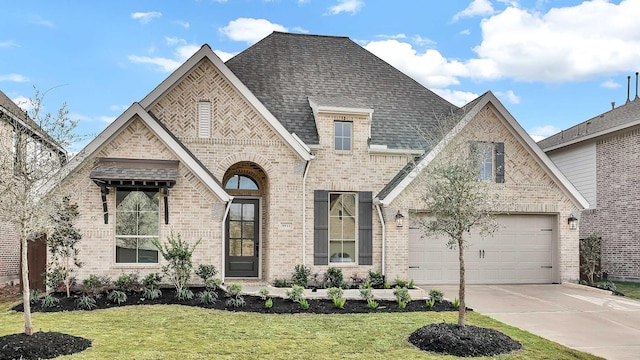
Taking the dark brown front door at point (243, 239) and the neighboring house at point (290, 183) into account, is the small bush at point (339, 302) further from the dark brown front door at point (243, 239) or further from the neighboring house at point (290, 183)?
the dark brown front door at point (243, 239)

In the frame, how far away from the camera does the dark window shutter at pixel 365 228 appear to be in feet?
54.2

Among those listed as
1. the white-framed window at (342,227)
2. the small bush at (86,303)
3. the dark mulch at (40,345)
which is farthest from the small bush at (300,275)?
the dark mulch at (40,345)

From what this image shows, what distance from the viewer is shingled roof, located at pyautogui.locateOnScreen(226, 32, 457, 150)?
17.8 metres

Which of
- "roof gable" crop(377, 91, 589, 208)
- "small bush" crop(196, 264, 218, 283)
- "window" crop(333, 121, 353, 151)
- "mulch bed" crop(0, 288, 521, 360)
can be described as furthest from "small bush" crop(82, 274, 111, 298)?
"roof gable" crop(377, 91, 589, 208)

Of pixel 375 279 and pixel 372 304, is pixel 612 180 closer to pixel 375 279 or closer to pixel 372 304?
pixel 375 279

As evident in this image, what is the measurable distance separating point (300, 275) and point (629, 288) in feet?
35.3

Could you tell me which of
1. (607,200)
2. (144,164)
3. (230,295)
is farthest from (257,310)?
(607,200)

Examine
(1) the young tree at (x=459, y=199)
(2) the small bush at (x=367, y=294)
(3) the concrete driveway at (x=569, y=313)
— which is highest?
(1) the young tree at (x=459, y=199)

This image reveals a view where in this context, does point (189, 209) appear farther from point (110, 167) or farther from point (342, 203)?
point (342, 203)

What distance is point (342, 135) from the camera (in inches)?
671

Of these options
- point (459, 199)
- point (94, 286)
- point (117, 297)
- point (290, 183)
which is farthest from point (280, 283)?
point (459, 199)

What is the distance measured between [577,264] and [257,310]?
36.0 feet

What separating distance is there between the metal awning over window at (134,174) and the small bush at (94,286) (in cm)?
166

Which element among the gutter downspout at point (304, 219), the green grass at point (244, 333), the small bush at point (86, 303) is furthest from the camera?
the gutter downspout at point (304, 219)
